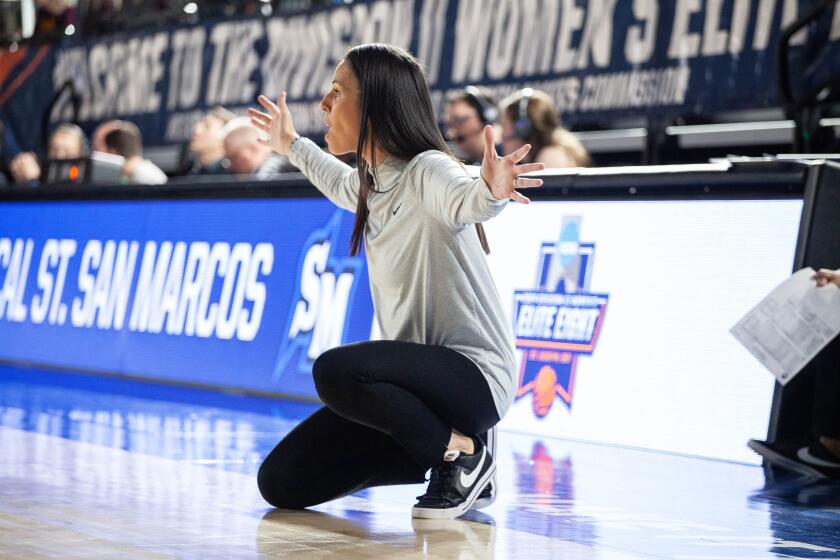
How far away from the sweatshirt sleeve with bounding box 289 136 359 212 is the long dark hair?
0.67 feet

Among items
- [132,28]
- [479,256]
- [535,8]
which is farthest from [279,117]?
[132,28]

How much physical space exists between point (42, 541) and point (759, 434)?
2804 millimetres

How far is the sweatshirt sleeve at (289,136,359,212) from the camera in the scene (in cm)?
378

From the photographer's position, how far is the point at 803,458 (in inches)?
179

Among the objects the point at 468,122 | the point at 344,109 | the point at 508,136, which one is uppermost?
the point at 468,122

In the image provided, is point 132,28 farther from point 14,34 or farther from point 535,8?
point 535,8

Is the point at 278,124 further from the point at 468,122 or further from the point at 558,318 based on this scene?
the point at 468,122

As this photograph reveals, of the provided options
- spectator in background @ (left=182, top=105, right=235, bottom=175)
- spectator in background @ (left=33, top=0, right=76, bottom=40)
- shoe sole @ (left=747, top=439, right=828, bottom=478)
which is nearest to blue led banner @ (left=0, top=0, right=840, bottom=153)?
spectator in background @ (left=33, top=0, right=76, bottom=40)

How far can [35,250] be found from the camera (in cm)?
Answer: 811

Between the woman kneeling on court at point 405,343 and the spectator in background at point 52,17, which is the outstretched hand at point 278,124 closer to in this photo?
the woman kneeling on court at point 405,343

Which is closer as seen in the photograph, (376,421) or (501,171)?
(501,171)

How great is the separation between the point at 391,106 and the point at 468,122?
12.1 feet

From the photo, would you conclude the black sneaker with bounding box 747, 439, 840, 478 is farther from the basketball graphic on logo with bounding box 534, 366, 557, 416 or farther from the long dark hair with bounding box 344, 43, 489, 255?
the long dark hair with bounding box 344, 43, 489, 255

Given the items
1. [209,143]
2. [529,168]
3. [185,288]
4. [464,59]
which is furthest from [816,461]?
[209,143]
